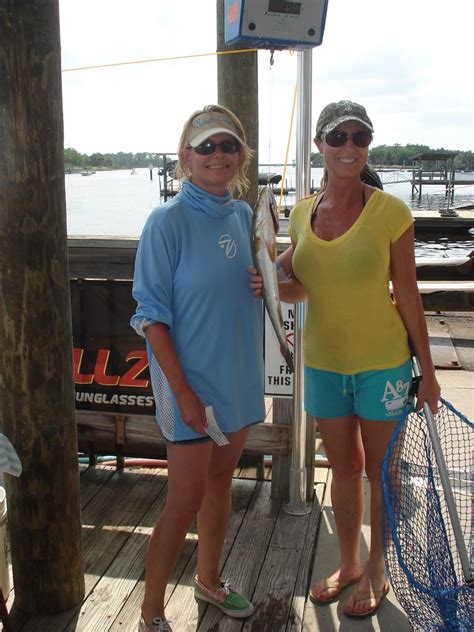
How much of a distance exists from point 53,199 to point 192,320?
75 centimetres

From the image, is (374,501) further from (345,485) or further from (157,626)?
(157,626)

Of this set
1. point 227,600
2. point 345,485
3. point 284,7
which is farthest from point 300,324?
point 284,7

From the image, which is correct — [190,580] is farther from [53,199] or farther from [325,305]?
[53,199]

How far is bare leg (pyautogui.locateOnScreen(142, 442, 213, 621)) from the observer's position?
2.49 m

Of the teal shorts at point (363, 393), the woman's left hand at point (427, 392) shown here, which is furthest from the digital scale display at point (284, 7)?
the woman's left hand at point (427, 392)

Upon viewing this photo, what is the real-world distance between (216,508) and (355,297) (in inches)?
39.6

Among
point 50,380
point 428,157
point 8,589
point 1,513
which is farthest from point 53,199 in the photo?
point 428,157

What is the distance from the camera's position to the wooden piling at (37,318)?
254cm

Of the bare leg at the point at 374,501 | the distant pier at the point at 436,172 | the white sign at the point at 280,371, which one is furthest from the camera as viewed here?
the distant pier at the point at 436,172

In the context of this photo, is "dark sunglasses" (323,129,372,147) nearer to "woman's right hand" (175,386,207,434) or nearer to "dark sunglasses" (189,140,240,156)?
"dark sunglasses" (189,140,240,156)

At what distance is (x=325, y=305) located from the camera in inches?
107

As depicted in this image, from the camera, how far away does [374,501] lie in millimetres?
2883

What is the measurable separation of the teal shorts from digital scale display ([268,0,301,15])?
1667 mm

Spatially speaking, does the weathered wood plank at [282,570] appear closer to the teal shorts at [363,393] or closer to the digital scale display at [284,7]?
the teal shorts at [363,393]
